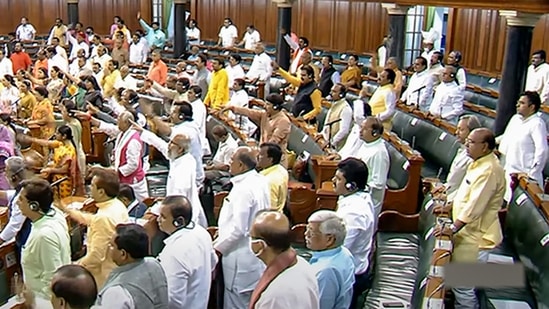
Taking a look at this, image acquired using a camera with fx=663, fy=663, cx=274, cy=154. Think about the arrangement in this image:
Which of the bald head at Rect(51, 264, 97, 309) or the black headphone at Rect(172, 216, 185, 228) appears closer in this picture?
the bald head at Rect(51, 264, 97, 309)

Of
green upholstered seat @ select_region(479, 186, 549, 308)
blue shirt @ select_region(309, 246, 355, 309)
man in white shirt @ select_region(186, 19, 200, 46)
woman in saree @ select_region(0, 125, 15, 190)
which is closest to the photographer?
blue shirt @ select_region(309, 246, 355, 309)

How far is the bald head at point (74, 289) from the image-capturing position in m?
2.68

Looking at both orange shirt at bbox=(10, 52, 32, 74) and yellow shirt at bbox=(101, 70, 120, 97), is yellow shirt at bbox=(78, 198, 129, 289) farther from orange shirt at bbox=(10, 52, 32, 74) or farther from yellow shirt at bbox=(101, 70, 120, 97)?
orange shirt at bbox=(10, 52, 32, 74)

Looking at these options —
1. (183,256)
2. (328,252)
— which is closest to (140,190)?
(183,256)

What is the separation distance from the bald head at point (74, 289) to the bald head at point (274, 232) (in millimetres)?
771

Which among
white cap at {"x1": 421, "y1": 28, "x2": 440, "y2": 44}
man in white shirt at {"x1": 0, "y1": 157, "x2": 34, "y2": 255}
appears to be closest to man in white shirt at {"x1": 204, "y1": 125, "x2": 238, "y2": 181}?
man in white shirt at {"x1": 0, "y1": 157, "x2": 34, "y2": 255}

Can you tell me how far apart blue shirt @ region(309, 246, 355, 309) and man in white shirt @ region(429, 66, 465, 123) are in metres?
5.43

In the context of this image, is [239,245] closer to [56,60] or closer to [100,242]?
[100,242]

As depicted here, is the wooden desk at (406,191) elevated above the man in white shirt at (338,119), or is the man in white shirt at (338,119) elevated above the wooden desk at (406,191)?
the man in white shirt at (338,119)

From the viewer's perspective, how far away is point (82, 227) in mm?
5285

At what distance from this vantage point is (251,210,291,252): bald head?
299cm

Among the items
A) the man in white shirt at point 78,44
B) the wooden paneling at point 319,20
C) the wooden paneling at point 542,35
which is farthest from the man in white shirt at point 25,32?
the wooden paneling at point 542,35

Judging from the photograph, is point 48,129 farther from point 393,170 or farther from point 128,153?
point 393,170

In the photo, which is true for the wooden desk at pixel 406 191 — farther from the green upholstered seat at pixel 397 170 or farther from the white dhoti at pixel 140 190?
the white dhoti at pixel 140 190
